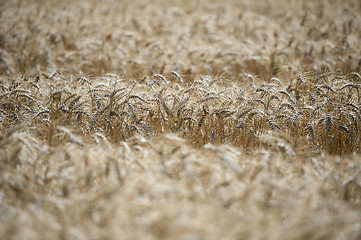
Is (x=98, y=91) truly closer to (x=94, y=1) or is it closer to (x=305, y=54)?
(x=305, y=54)

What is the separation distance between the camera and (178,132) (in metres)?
3.07

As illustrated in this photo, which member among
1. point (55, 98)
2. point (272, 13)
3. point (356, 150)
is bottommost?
point (356, 150)

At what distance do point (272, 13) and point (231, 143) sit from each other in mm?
6064

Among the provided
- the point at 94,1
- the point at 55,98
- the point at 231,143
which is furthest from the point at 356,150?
the point at 94,1

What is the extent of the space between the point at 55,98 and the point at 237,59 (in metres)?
3.32

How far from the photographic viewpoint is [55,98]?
11.1 feet

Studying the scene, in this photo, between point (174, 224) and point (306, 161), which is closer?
point (174, 224)

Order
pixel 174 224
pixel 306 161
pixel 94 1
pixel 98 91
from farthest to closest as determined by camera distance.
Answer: pixel 94 1 → pixel 98 91 → pixel 306 161 → pixel 174 224

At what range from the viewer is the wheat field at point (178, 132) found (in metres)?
1.78

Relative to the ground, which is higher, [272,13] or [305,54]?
[272,13]

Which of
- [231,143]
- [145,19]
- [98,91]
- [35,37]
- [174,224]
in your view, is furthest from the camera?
[145,19]

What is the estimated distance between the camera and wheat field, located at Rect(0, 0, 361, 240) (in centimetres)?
178

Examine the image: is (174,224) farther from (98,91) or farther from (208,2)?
(208,2)

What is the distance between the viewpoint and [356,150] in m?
3.24
